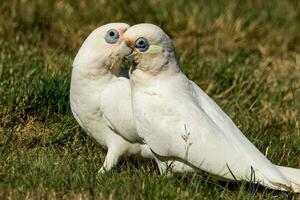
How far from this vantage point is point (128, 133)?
5.13 meters

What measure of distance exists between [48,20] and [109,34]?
9.51 ft

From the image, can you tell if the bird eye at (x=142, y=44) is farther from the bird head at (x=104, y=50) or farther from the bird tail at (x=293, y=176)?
the bird tail at (x=293, y=176)

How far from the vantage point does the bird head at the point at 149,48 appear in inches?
197

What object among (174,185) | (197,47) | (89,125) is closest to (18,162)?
(89,125)

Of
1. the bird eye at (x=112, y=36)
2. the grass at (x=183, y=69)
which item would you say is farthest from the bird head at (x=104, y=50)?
the grass at (x=183, y=69)

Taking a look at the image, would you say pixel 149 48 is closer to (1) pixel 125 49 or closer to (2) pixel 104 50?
(1) pixel 125 49

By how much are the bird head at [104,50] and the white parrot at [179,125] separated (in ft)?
0.56

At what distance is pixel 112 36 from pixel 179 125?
30.4 inches

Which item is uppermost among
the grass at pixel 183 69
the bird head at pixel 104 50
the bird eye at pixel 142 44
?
the bird eye at pixel 142 44

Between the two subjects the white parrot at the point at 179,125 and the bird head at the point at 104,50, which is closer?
the white parrot at the point at 179,125

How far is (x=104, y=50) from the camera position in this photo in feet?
17.2

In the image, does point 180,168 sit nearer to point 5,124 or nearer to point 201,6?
point 5,124

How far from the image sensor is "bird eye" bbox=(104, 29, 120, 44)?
5.23m

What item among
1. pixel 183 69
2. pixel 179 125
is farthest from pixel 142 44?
pixel 183 69
